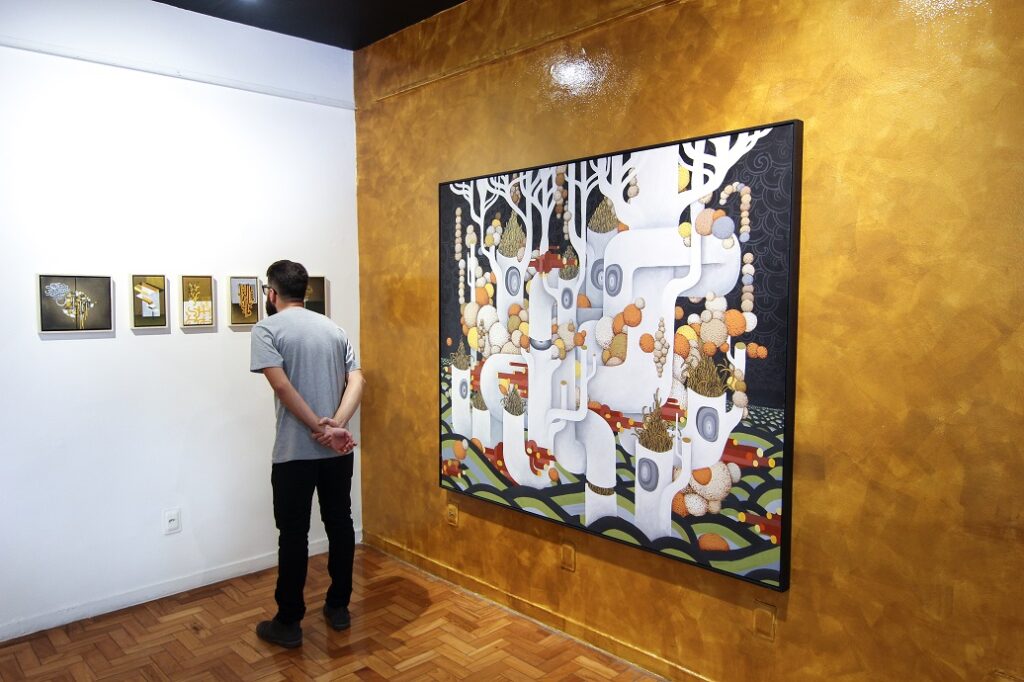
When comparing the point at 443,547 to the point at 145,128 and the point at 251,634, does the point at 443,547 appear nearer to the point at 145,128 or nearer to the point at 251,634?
the point at 251,634

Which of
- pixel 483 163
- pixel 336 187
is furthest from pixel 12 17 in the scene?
pixel 483 163

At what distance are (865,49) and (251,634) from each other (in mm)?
3261

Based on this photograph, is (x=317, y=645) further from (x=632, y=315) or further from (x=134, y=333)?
(x=632, y=315)

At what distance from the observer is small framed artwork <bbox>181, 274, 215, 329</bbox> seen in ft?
11.7

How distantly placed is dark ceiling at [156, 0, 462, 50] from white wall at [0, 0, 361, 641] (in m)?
0.11

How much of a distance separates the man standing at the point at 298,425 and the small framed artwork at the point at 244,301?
711mm

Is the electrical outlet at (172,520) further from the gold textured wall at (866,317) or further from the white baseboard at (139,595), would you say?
the gold textured wall at (866,317)

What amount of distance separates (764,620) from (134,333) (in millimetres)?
3025

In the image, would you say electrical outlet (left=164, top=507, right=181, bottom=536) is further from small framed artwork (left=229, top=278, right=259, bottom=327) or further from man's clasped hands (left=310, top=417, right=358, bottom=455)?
man's clasped hands (left=310, top=417, right=358, bottom=455)

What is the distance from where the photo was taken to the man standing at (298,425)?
292 cm

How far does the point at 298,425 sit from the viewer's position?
9.64 feet

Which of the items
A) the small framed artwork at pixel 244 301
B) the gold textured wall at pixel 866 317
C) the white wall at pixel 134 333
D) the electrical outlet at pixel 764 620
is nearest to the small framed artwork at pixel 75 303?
the white wall at pixel 134 333

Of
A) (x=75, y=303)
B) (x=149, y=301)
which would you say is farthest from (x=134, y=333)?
(x=75, y=303)

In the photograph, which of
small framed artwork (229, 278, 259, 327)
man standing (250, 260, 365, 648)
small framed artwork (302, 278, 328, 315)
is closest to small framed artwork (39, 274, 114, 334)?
small framed artwork (229, 278, 259, 327)
